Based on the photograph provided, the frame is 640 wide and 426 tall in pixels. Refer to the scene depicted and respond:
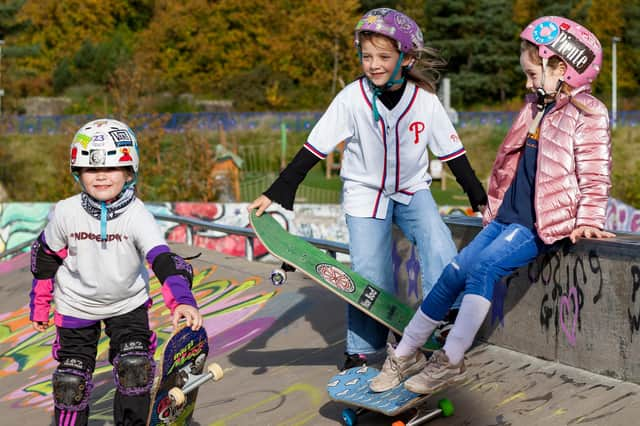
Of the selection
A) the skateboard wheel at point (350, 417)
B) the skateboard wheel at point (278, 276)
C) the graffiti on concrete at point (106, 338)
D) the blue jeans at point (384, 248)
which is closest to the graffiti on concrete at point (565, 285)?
the blue jeans at point (384, 248)

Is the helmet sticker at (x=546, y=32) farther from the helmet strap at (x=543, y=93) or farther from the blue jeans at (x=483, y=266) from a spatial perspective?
the blue jeans at (x=483, y=266)

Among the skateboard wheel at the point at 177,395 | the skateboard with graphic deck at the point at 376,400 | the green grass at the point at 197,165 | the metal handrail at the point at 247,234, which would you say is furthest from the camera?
the green grass at the point at 197,165

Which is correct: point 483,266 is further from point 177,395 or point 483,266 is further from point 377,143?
point 177,395

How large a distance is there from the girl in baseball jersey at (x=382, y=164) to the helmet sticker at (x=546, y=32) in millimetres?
694

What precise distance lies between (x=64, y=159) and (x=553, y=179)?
90.7 ft

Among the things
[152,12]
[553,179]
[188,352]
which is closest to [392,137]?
[553,179]

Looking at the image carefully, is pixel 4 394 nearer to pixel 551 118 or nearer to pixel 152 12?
pixel 551 118

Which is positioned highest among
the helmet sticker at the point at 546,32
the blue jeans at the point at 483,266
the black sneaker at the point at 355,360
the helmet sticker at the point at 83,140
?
the helmet sticker at the point at 546,32

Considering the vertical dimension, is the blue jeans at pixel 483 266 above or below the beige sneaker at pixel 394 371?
above

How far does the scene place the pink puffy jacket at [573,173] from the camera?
13.3 feet

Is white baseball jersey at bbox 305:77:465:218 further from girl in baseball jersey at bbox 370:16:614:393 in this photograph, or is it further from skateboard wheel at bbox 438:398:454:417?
skateboard wheel at bbox 438:398:454:417

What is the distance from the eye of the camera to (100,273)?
13.6ft

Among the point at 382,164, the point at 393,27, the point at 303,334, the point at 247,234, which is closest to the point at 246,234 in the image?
the point at 247,234

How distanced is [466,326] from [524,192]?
76 centimetres
